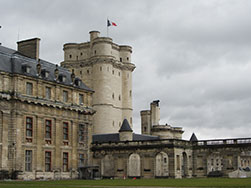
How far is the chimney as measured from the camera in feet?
186

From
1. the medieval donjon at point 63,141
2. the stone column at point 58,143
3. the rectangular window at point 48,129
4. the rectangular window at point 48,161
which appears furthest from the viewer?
the stone column at point 58,143

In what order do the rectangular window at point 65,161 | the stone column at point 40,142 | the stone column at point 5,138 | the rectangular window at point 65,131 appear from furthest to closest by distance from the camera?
the rectangular window at point 65,131
the rectangular window at point 65,161
the stone column at point 40,142
the stone column at point 5,138

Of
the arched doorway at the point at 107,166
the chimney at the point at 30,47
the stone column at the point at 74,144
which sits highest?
the chimney at the point at 30,47

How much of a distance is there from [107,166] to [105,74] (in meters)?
29.8

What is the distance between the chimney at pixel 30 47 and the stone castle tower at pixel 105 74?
30.7 meters

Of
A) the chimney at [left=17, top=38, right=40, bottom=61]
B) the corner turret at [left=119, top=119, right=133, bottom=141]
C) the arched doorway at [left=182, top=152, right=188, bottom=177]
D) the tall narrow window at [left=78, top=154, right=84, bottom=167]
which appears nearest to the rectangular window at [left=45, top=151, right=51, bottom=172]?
the tall narrow window at [left=78, top=154, right=84, bottom=167]

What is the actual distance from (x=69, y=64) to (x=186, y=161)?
4300 cm

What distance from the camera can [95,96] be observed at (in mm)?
87500

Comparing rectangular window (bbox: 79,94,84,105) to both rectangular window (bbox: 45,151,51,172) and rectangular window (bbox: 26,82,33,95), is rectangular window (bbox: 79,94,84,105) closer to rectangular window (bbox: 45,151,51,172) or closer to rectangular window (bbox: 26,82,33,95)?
rectangular window (bbox: 45,151,51,172)

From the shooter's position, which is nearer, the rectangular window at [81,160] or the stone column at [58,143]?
the stone column at [58,143]

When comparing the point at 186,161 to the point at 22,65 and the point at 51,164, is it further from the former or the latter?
Result: the point at 22,65

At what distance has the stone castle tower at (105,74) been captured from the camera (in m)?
86.9

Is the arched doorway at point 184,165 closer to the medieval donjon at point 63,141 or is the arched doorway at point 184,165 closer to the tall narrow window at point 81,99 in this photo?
the medieval donjon at point 63,141

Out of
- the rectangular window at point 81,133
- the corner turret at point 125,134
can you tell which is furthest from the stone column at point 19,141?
the corner turret at point 125,134
